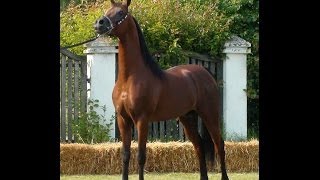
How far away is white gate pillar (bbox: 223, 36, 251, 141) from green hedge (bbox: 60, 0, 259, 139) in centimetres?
21

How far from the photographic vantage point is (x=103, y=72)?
10844 mm

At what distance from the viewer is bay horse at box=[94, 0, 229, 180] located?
6.80 metres

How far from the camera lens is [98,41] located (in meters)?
10.8

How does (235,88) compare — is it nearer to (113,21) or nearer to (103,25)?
(113,21)

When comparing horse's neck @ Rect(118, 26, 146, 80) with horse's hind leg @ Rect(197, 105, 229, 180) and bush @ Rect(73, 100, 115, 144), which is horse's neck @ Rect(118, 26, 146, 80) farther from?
bush @ Rect(73, 100, 115, 144)

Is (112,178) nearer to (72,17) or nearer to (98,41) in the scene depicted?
(98,41)

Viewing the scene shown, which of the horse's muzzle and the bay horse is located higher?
the horse's muzzle

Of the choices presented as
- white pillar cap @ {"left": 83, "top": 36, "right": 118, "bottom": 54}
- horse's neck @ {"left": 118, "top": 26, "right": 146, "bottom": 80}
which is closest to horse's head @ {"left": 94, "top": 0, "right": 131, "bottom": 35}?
horse's neck @ {"left": 118, "top": 26, "right": 146, "bottom": 80}

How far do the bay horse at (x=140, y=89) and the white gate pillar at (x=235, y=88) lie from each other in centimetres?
359

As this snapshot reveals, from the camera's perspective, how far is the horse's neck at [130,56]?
6914mm

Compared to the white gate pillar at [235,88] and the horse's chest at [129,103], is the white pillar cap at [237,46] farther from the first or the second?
the horse's chest at [129,103]

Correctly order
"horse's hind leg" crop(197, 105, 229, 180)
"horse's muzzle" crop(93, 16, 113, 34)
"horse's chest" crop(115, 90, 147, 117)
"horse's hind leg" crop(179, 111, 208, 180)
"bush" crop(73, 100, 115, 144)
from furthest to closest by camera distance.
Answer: "bush" crop(73, 100, 115, 144) < "horse's hind leg" crop(179, 111, 208, 180) < "horse's hind leg" crop(197, 105, 229, 180) < "horse's chest" crop(115, 90, 147, 117) < "horse's muzzle" crop(93, 16, 113, 34)
